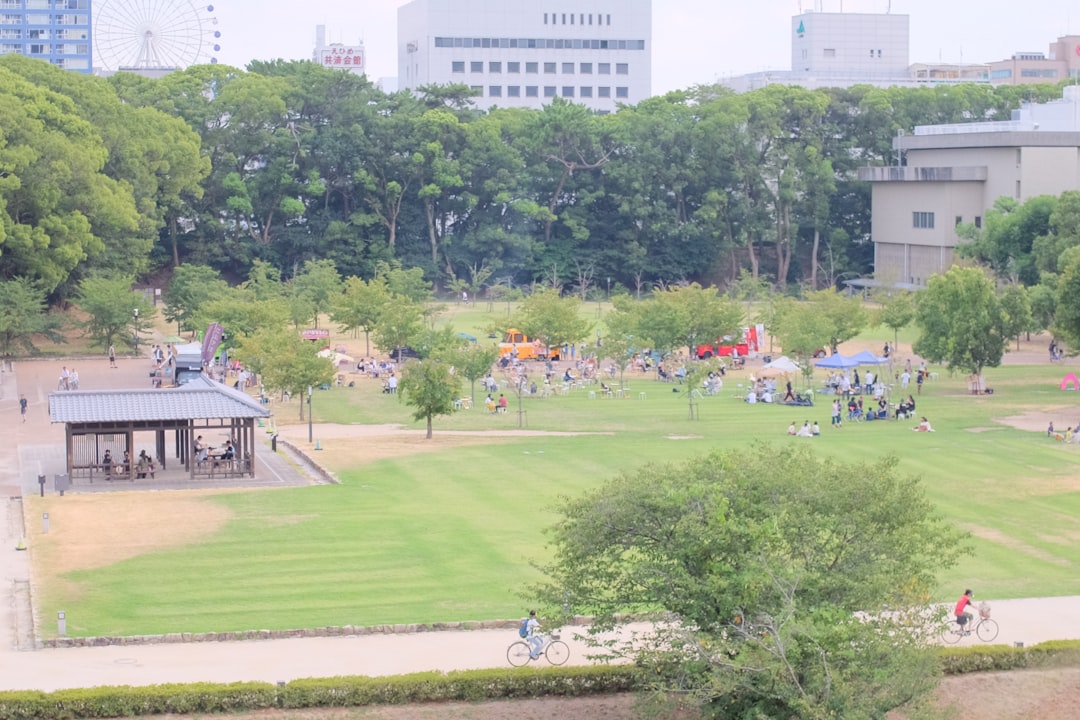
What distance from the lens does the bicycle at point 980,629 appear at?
83.7 feet

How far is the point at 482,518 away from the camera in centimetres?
3475

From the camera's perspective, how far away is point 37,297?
2660 inches

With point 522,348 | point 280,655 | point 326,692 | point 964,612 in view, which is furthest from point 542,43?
point 326,692

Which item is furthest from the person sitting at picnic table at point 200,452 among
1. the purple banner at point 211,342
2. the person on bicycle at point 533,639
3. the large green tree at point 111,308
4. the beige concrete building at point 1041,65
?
the beige concrete building at point 1041,65

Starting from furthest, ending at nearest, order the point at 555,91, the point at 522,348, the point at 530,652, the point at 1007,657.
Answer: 1. the point at 555,91
2. the point at 522,348
3. the point at 1007,657
4. the point at 530,652

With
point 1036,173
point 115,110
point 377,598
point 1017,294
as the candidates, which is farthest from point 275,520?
point 1036,173

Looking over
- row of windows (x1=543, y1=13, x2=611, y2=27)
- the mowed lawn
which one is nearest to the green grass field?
the mowed lawn

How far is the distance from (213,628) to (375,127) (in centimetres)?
7775

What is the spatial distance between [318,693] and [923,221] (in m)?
80.9

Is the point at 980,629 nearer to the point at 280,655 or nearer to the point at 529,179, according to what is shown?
the point at 280,655

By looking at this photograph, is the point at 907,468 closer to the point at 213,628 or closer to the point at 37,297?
the point at 213,628

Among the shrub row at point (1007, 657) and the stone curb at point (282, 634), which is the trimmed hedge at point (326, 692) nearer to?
the shrub row at point (1007, 657)

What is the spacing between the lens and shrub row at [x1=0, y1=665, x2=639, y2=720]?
2161 cm

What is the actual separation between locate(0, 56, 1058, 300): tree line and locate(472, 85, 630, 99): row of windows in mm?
37626
